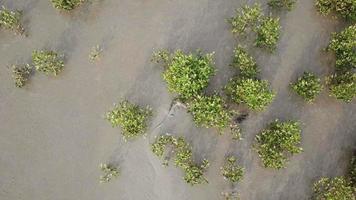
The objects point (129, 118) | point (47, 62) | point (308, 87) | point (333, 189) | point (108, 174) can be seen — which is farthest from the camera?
point (47, 62)

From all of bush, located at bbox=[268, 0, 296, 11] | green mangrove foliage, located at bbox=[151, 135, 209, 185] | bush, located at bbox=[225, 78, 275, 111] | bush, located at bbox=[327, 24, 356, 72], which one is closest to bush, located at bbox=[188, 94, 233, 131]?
bush, located at bbox=[225, 78, 275, 111]

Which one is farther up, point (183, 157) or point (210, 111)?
point (210, 111)

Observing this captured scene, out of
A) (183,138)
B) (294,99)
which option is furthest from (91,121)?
(294,99)

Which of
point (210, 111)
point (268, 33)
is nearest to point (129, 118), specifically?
point (210, 111)

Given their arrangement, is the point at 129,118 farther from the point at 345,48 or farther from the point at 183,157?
the point at 345,48

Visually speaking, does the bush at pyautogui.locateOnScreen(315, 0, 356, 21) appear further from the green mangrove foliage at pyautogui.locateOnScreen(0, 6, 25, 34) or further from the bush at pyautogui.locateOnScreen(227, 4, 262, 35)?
the green mangrove foliage at pyautogui.locateOnScreen(0, 6, 25, 34)

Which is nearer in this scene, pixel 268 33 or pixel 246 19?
pixel 268 33
